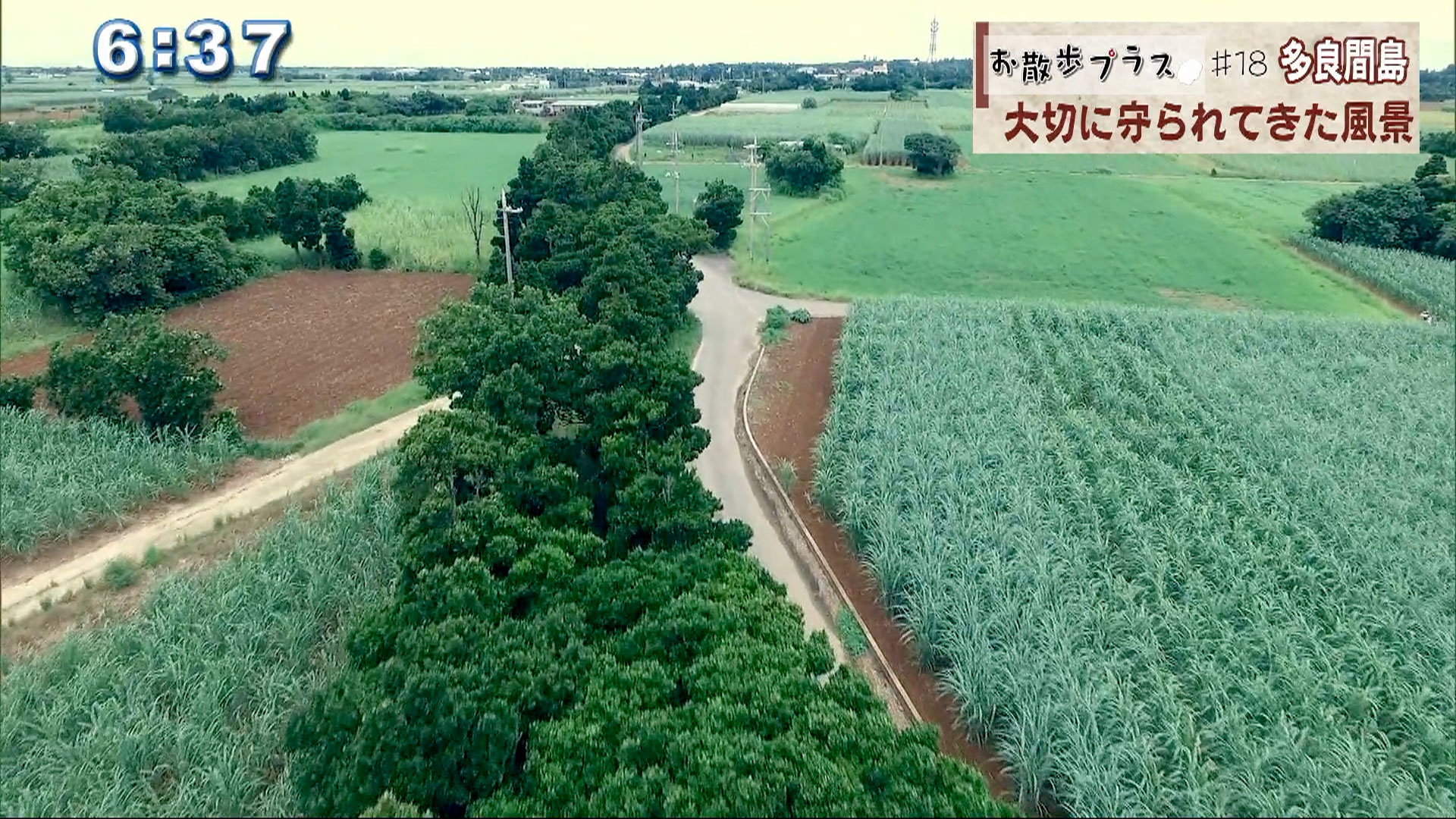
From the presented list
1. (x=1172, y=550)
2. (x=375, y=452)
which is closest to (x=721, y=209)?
(x=375, y=452)

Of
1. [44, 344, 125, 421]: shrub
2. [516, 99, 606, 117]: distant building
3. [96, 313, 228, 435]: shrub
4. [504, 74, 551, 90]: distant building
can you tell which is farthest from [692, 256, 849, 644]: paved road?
[504, 74, 551, 90]: distant building

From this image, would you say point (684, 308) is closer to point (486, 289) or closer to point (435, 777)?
point (486, 289)

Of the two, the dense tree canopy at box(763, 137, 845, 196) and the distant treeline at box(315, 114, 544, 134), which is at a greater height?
the distant treeline at box(315, 114, 544, 134)

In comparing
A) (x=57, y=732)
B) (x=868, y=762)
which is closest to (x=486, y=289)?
(x=57, y=732)

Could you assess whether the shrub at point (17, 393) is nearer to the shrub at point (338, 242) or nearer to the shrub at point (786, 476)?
the shrub at point (338, 242)

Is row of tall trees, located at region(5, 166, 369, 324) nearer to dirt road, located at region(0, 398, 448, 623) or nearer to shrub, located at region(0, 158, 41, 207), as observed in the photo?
shrub, located at region(0, 158, 41, 207)

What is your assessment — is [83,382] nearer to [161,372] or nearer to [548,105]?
[161,372]
